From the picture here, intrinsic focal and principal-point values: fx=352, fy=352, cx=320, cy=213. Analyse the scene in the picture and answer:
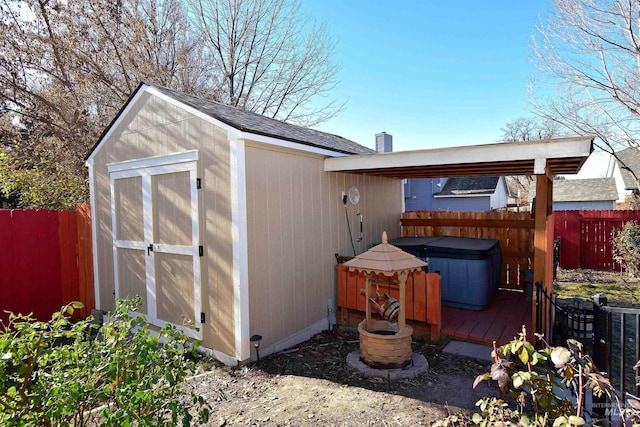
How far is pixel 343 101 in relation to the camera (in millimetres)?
13281

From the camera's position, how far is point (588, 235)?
977 cm

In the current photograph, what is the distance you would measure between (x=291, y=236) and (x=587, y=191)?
22.7 metres

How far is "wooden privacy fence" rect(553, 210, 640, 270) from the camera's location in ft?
31.0

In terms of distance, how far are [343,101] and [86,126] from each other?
27.6ft

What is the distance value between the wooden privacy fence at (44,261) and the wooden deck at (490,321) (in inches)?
227

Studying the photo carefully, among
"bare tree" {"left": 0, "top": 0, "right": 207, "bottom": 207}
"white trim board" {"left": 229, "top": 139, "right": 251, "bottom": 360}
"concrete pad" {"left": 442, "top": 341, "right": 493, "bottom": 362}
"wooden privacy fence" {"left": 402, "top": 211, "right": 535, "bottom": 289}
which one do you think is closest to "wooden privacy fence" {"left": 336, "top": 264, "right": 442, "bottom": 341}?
"concrete pad" {"left": 442, "top": 341, "right": 493, "bottom": 362}

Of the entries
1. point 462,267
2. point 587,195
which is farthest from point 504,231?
point 587,195

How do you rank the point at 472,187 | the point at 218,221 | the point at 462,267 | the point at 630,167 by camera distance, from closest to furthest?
the point at 218,221 → the point at 462,267 → the point at 630,167 → the point at 472,187

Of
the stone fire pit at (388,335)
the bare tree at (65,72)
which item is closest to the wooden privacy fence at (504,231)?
the stone fire pit at (388,335)

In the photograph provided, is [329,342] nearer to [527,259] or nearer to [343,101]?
[527,259]

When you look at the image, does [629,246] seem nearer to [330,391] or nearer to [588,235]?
[588,235]

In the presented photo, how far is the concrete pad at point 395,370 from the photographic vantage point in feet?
11.6

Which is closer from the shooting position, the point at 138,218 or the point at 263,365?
the point at 263,365

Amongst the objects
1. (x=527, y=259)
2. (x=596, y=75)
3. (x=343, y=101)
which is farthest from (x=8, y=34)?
(x=596, y=75)
